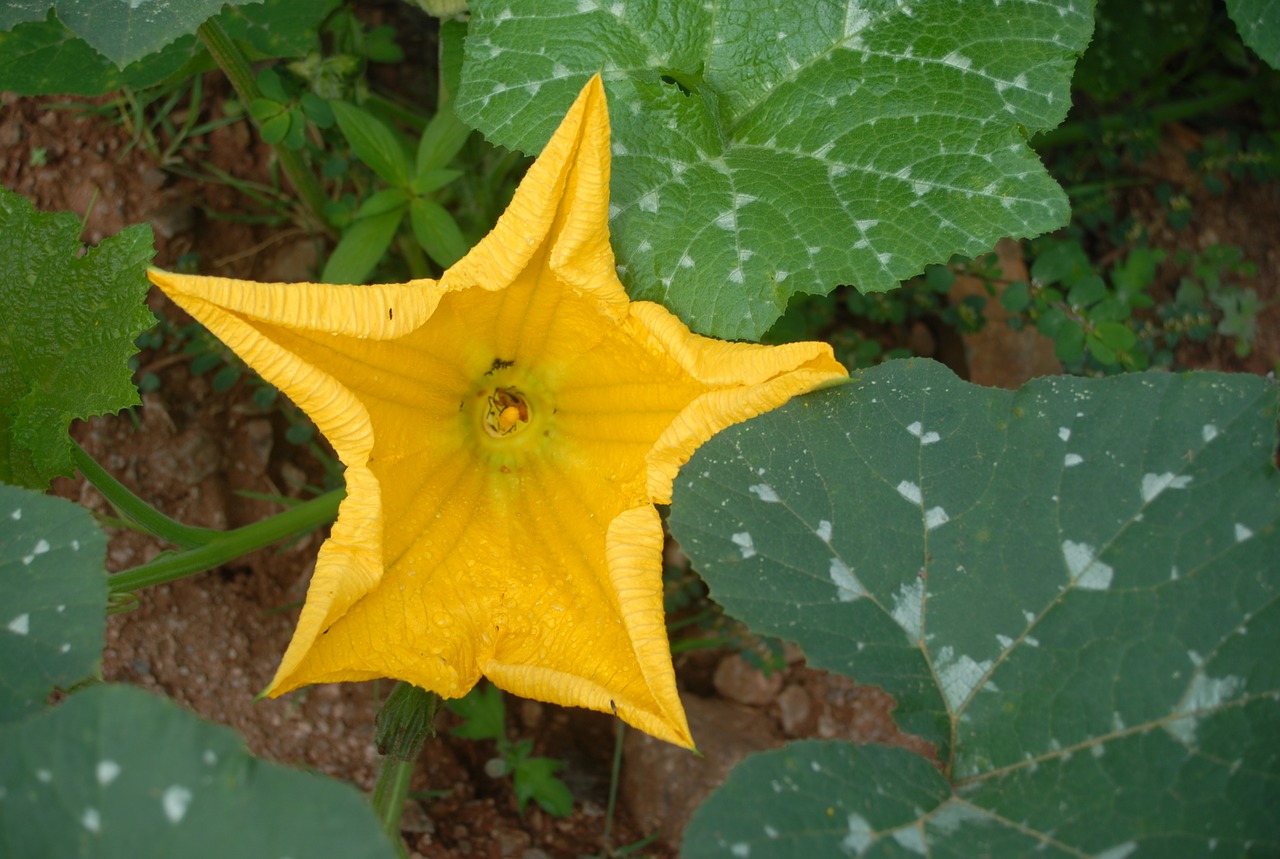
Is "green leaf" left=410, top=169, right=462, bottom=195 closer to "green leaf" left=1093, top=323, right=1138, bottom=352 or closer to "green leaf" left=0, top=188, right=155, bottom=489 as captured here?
"green leaf" left=0, top=188, right=155, bottom=489

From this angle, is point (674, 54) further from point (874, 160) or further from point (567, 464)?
point (567, 464)

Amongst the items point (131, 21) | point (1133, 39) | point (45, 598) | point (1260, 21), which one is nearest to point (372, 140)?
point (131, 21)

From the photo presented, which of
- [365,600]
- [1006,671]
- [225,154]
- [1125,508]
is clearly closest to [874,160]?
[1125,508]

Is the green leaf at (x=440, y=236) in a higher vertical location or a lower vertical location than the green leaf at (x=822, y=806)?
higher

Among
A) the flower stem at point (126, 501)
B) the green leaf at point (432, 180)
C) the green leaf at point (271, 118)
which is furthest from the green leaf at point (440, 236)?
the flower stem at point (126, 501)

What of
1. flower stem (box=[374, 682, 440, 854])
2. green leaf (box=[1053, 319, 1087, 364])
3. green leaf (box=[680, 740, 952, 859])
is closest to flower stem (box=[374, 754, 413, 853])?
flower stem (box=[374, 682, 440, 854])

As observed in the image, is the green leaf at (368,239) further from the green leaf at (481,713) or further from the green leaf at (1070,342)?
the green leaf at (1070,342)
